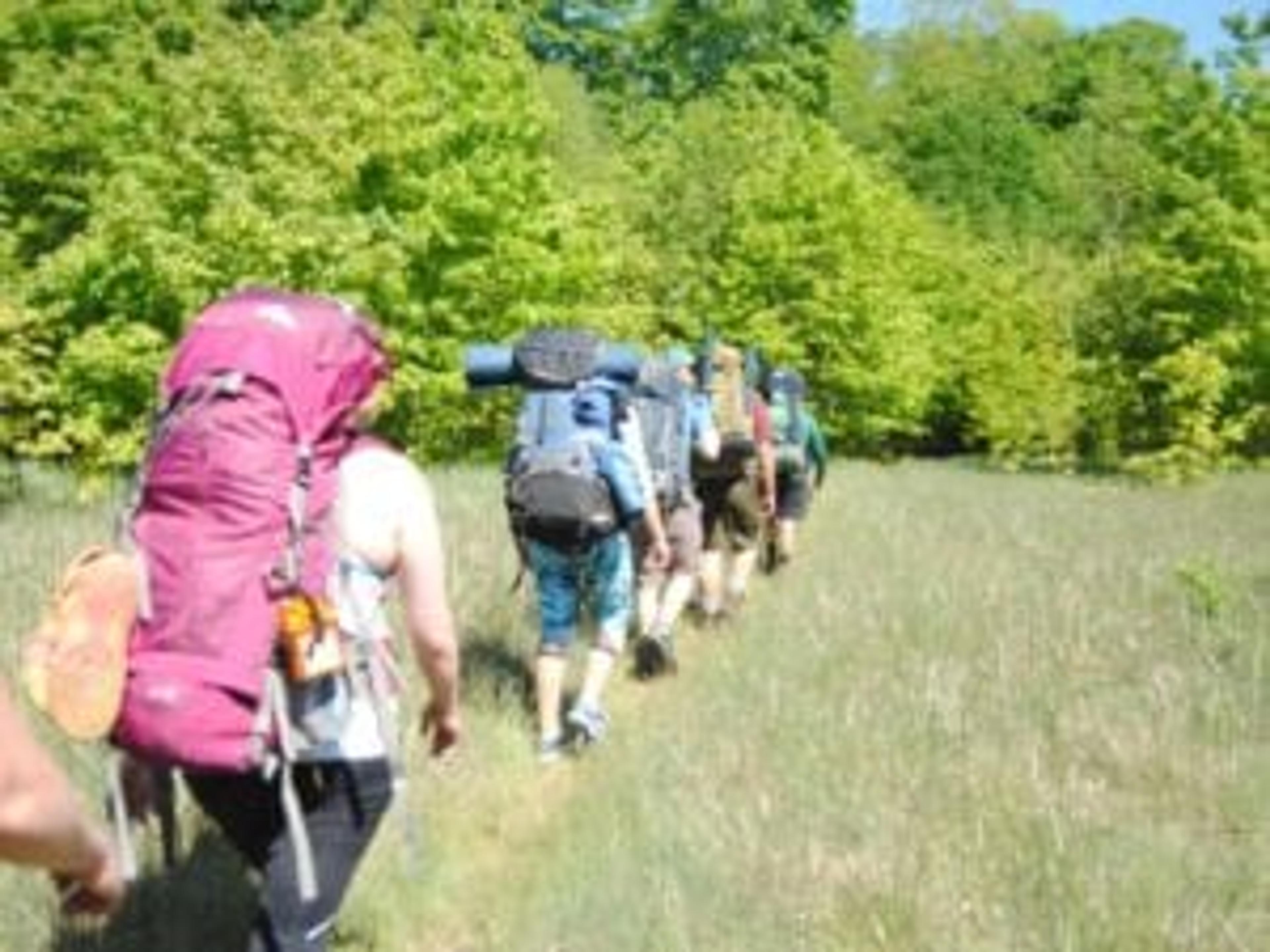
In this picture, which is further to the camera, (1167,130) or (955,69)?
(955,69)

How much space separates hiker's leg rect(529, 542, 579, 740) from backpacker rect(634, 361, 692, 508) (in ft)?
6.42

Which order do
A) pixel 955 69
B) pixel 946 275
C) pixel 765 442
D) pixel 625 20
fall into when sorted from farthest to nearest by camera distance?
1. pixel 955 69
2. pixel 625 20
3. pixel 946 275
4. pixel 765 442

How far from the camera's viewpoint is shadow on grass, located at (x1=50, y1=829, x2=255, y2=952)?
5781 mm

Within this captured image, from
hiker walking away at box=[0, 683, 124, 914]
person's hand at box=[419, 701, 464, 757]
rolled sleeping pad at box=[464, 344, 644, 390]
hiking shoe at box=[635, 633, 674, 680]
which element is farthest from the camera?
hiking shoe at box=[635, 633, 674, 680]

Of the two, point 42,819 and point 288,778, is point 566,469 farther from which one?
point 42,819

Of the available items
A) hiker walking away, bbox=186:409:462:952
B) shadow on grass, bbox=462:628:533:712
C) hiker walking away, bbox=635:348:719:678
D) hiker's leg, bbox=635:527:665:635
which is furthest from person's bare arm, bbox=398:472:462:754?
hiker's leg, bbox=635:527:665:635

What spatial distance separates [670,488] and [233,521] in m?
7.00

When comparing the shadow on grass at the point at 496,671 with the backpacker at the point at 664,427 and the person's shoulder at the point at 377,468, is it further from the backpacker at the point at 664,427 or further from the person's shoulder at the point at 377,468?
the person's shoulder at the point at 377,468

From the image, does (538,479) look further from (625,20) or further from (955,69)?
(955,69)

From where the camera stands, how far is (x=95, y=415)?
71.6ft

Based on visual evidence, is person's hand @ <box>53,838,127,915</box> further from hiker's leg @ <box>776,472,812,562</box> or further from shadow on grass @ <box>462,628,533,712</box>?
hiker's leg @ <box>776,472,812,562</box>

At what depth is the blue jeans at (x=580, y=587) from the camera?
8.80 meters

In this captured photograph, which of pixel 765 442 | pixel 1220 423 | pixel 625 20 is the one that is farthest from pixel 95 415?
pixel 625 20

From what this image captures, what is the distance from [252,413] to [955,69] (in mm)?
89925
